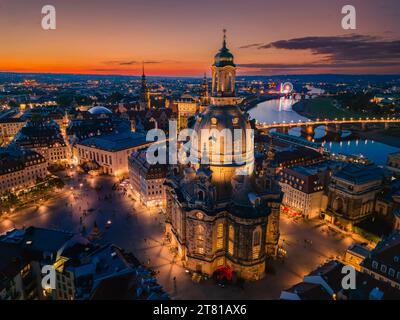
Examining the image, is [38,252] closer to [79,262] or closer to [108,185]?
Result: [79,262]

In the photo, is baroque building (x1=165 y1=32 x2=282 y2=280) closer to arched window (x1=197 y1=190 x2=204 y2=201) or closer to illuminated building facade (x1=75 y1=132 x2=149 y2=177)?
arched window (x1=197 y1=190 x2=204 y2=201)

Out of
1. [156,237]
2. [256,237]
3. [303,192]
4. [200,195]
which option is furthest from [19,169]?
[303,192]

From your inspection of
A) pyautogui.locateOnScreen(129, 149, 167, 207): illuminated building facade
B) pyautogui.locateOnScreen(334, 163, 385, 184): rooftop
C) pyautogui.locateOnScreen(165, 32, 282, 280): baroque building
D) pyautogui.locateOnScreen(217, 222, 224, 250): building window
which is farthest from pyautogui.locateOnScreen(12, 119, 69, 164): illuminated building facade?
pyautogui.locateOnScreen(334, 163, 385, 184): rooftop

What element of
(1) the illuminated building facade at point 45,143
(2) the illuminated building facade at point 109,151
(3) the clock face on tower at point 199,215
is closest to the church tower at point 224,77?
(3) the clock face on tower at point 199,215

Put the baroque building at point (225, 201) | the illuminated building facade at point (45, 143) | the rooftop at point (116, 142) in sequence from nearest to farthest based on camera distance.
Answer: the baroque building at point (225, 201)
the rooftop at point (116, 142)
the illuminated building facade at point (45, 143)

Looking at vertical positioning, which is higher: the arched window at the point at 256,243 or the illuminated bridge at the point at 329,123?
the illuminated bridge at the point at 329,123

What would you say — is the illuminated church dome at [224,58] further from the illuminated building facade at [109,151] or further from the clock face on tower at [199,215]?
the illuminated building facade at [109,151]

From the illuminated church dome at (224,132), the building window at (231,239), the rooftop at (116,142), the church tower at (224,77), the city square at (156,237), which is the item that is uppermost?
the church tower at (224,77)
